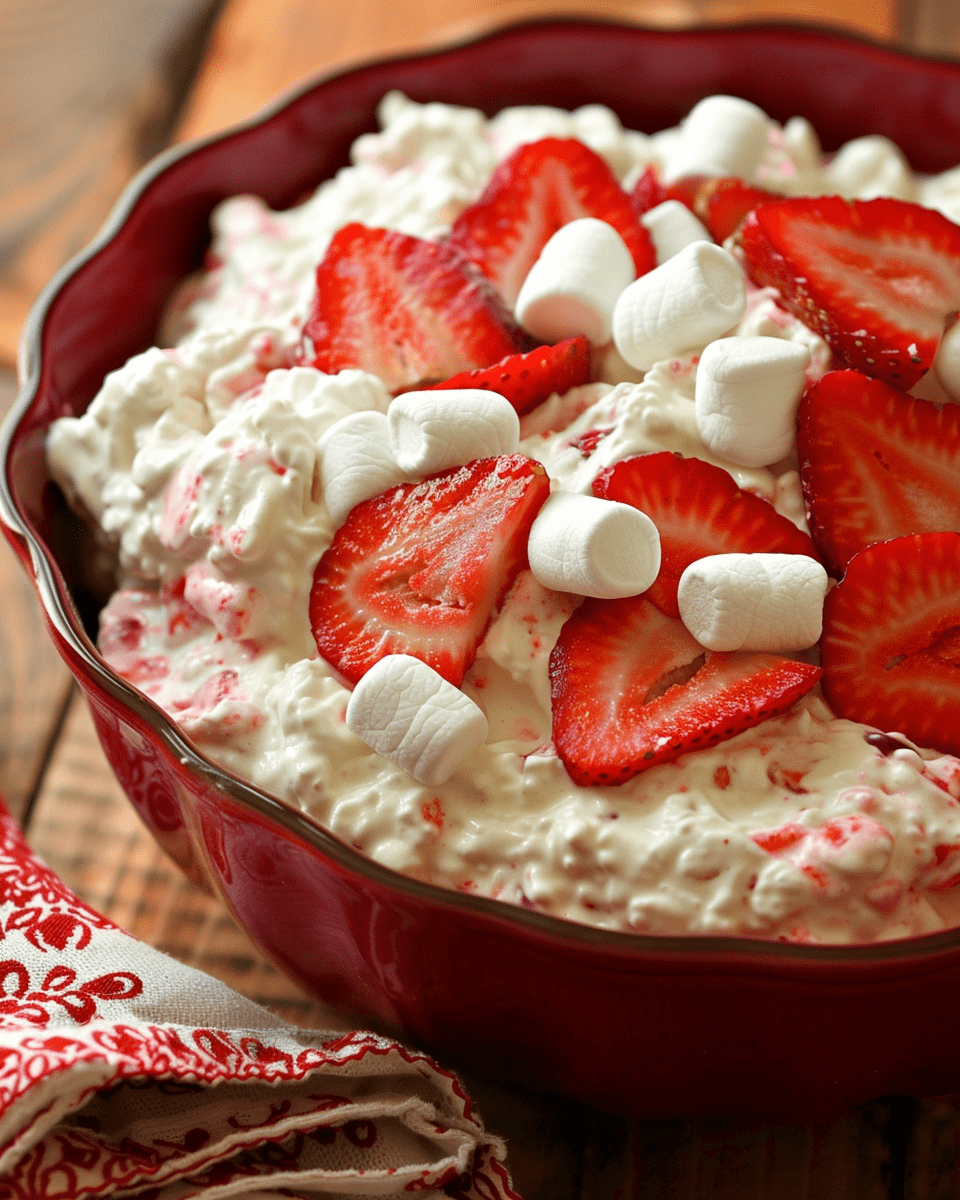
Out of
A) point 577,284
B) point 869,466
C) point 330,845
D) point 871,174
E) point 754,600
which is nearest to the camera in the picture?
point 330,845

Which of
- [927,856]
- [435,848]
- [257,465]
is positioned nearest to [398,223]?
[257,465]

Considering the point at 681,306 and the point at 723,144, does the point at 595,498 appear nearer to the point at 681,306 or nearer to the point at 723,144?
the point at 681,306

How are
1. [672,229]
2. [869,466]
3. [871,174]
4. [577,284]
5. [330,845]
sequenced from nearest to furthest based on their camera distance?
[330,845] → [869,466] → [577,284] → [672,229] → [871,174]

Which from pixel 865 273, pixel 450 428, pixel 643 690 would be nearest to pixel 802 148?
pixel 865 273

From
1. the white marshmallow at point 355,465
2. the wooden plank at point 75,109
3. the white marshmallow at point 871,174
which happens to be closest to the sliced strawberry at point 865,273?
the white marshmallow at point 871,174

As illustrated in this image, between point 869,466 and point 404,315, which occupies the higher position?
point 404,315

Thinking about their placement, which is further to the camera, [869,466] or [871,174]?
[871,174]
